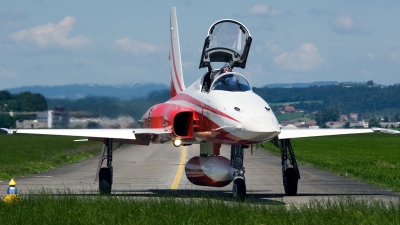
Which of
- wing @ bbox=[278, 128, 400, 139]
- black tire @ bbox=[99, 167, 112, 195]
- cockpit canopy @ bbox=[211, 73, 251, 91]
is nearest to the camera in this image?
cockpit canopy @ bbox=[211, 73, 251, 91]

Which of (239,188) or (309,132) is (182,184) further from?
(239,188)

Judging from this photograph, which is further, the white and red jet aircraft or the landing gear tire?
the landing gear tire

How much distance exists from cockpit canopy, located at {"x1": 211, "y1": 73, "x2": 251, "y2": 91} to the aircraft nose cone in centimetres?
195

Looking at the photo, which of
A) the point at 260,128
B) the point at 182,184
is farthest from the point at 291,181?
the point at 182,184

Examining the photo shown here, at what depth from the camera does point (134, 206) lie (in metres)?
13.4

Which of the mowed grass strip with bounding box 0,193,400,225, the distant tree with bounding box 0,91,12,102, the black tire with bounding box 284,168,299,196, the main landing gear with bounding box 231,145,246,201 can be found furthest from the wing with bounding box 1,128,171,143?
the distant tree with bounding box 0,91,12,102

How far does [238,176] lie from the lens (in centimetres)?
1606

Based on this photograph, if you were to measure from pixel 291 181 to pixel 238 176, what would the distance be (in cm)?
249

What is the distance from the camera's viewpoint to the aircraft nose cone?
1511 centimetres

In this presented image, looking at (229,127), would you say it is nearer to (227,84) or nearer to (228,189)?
(227,84)

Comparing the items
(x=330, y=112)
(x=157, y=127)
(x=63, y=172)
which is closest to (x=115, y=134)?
(x=157, y=127)

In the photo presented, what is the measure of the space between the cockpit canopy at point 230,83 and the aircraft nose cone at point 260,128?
1.95 meters

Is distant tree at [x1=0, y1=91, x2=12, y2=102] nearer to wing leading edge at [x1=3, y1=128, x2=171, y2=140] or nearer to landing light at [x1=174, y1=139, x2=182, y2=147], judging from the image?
wing leading edge at [x1=3, y1=128, x2=171, y2=140]

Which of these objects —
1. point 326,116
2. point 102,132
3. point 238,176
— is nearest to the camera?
point 238,176
